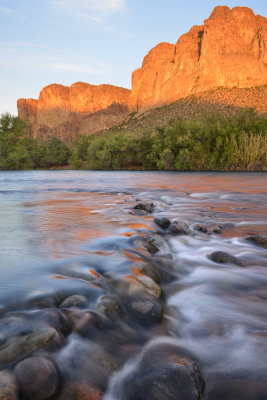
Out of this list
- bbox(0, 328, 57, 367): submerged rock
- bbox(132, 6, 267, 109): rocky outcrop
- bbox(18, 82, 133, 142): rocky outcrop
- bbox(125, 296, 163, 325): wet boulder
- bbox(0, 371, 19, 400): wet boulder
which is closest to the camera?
bbox(0, 371, 19, 400): wet boulder

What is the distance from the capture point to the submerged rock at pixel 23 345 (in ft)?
3.21

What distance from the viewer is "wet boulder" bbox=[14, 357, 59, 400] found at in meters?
0.85

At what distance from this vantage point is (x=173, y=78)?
327 feet

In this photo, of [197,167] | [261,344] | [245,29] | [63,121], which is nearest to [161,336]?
[261,344]

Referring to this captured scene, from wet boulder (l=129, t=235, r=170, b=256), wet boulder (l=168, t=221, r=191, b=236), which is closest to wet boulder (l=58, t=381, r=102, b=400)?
wet boulder (l=129, t=235, r=170, b=256)

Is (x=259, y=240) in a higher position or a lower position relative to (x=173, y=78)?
lower

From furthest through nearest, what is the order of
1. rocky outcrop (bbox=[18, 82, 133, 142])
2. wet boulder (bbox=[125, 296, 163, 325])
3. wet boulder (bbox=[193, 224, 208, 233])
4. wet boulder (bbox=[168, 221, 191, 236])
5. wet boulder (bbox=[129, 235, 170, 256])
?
rocky outcrop (bbox=[18, 82, 133, 142]), wet boulder (bbox=[193, 224, 208, 233]), wet boulder (bbox=[168, 221, 191, 236]), wet boulder (bbox=[129, 235, 170, 256]), wet boulder (bbox=[125, 296, 163, 325])

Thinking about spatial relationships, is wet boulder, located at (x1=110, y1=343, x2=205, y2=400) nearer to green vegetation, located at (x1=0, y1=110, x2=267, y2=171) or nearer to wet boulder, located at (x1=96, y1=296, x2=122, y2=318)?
wet boulder, located at (x1=96, y1=296, x2=122, y2=318)

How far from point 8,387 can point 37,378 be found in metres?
0.09

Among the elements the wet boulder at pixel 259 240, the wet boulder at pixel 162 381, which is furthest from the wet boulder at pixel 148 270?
the wet boulder at pixel 259 240

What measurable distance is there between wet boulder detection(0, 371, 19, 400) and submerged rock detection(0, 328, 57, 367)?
0.29ft

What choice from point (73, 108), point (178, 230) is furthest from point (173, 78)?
point (178, 230)

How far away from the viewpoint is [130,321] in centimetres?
135

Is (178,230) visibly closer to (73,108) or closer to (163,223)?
(163,223)
